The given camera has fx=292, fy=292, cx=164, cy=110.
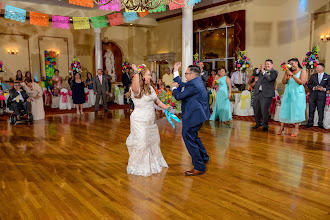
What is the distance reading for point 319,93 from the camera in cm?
664

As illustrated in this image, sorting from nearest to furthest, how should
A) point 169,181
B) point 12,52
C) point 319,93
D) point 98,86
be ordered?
point 169,181 < point 319,93 < point 98,86 < point 12,52

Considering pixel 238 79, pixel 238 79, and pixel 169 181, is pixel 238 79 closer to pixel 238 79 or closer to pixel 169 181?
pixel 238 79

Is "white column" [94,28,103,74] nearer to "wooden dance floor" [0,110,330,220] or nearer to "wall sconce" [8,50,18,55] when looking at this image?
"wall sconce" [8,50,18,55]

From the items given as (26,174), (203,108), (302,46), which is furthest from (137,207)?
(302,46)

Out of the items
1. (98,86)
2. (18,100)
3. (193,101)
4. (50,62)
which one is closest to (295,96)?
(193,101)

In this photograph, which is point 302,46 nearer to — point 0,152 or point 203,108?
point 203,108

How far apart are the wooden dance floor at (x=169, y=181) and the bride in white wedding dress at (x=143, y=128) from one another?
0.57 ft

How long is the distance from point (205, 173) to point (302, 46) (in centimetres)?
748

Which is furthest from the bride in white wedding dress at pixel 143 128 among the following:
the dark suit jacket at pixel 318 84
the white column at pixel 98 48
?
the white column at pixel 98 48

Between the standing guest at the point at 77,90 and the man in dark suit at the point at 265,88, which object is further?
the standing guest at the point at 77,90

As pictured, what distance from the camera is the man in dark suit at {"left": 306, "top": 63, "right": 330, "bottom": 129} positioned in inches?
259

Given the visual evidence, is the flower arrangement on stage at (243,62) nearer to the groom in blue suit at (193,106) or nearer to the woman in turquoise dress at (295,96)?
the woman in turquoise dress at (295,96)

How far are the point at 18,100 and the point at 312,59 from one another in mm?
8115

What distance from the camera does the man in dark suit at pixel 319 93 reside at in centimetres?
659
